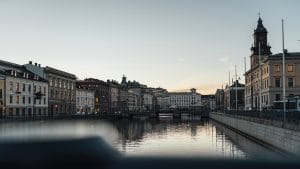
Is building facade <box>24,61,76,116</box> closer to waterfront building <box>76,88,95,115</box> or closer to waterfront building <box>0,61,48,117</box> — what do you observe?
waterfront building <box>0,61,48,117</box>

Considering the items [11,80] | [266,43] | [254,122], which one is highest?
[266,43]

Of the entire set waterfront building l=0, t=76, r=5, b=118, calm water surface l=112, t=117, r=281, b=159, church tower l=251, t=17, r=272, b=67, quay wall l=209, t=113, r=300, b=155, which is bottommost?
calm water surface l=112, t=117, r=281, b=159

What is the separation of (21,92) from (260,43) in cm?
9271

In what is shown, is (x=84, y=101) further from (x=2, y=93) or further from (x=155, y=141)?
(x=155, y=141)

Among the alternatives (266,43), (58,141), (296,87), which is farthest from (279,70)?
(58,141)

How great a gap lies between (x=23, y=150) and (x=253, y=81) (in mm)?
135774

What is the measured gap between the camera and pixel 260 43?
15900 centimetres

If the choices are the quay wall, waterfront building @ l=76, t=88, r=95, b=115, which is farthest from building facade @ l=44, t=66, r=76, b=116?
the quay wall

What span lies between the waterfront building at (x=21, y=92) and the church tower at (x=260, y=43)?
269 feet

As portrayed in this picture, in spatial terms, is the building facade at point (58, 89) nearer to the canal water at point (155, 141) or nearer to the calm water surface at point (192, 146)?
the canal water at point (155, 141)

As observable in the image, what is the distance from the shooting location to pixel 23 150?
21219 mm

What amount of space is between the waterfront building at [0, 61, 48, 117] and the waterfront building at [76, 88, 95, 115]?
1462 inches

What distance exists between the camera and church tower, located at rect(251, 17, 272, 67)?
159000mm

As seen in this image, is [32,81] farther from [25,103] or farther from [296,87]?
[296,87]
